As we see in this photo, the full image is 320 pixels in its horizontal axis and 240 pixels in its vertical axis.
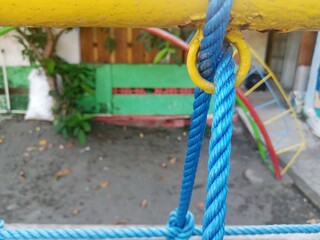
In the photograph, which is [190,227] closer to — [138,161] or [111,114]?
[138,161]

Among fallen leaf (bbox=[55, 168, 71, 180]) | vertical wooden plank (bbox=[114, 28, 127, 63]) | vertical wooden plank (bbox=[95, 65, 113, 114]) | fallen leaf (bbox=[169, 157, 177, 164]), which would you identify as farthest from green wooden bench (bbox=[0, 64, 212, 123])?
fallen leaf (bbox=[55, 168, 71, 180])

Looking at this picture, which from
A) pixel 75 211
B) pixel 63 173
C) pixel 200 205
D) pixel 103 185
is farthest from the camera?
pixel 63 173

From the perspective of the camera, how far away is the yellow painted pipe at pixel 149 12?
0.41m

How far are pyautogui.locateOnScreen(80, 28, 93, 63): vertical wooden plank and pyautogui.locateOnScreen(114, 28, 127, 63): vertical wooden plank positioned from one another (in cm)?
34

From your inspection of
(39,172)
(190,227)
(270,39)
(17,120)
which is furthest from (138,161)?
(270,39)

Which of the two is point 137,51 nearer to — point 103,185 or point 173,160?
point 173,160

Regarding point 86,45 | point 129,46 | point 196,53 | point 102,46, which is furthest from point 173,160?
point 196,53

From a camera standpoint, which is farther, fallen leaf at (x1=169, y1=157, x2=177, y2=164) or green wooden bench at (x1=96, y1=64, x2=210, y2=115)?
green wooden bench at (x1=96, y1=64, x2=210, y2=115)

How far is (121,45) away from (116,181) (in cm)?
187

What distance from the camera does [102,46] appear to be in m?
4.37

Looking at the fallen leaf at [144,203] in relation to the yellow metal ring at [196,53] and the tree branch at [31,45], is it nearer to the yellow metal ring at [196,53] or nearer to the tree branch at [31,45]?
the tree branch at [31,45]

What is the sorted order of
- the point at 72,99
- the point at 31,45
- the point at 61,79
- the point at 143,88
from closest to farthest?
1. the point at 31,45
2. the point at 72,99
3. the point at 61,79
4. the point at 143,88

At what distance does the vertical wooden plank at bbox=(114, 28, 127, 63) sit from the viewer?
4.29 m

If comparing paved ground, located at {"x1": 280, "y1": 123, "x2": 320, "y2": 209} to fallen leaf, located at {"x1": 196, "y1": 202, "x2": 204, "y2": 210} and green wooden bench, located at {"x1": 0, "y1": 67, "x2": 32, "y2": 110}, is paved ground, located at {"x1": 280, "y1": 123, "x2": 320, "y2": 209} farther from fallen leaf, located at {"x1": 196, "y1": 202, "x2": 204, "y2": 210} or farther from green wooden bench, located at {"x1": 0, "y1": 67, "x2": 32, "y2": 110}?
green wooden bench, located at {"x1": 0, "y1": 67, "x2": 32, "y2": 110}
